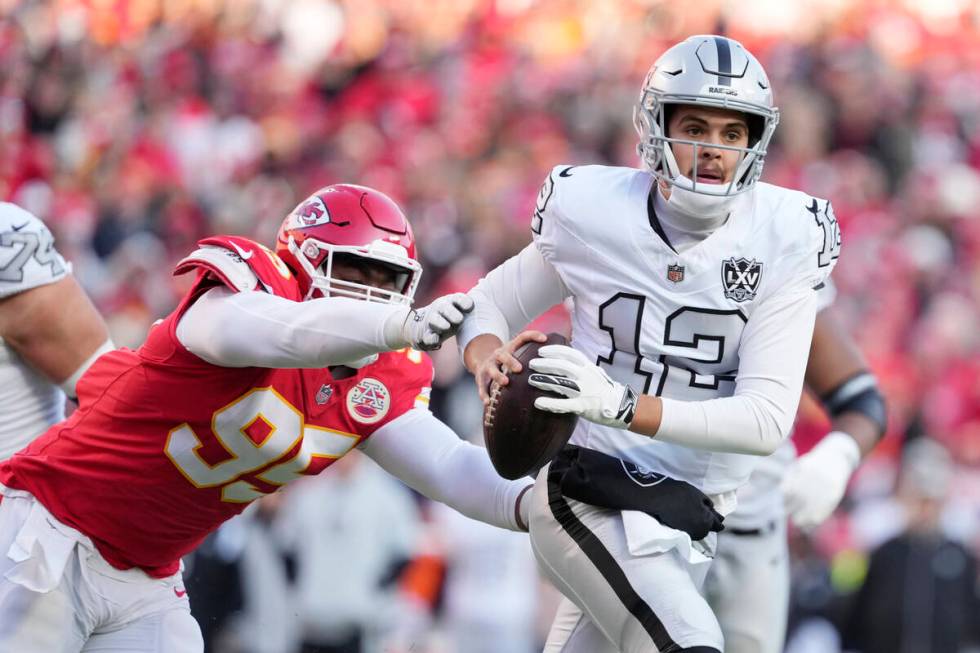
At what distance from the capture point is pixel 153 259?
938 cm

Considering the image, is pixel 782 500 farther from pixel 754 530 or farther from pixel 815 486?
pixel 815 486

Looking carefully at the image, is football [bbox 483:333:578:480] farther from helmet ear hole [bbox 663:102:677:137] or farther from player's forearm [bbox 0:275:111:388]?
player's forearm [bbox 0:275:111:388]

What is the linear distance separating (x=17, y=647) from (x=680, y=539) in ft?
4.83

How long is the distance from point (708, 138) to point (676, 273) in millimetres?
303

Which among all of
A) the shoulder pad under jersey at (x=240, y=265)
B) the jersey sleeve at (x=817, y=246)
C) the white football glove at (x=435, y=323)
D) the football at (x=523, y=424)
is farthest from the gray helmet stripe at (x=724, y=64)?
the shoulder pad under jersey at (x=240, y=265)

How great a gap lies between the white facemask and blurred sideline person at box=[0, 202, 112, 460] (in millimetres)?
1614

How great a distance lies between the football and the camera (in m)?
3.08

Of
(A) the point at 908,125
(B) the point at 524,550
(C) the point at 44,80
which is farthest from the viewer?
(C) the point at 44,80

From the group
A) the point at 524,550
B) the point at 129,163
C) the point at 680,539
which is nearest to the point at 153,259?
the point at 129,163

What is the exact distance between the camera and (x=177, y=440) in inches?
140

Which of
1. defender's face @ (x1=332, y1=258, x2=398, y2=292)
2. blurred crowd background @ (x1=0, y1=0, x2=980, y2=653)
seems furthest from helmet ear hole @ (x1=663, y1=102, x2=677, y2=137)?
blurred crowd background @ (x1=0, y1=0, x2=980, y2=653)

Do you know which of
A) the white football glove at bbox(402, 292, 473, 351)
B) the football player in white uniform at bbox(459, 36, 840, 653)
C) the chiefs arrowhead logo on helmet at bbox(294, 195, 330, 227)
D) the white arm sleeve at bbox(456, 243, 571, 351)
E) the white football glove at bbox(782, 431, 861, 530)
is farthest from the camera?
the white football glove at bbox(782, 431, 861, 530)

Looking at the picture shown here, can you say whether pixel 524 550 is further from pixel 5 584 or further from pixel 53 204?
pixel 53 204

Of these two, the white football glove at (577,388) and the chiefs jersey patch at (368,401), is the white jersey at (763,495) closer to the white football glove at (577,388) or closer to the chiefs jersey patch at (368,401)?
the chiefs jersey patch at (368,401)
